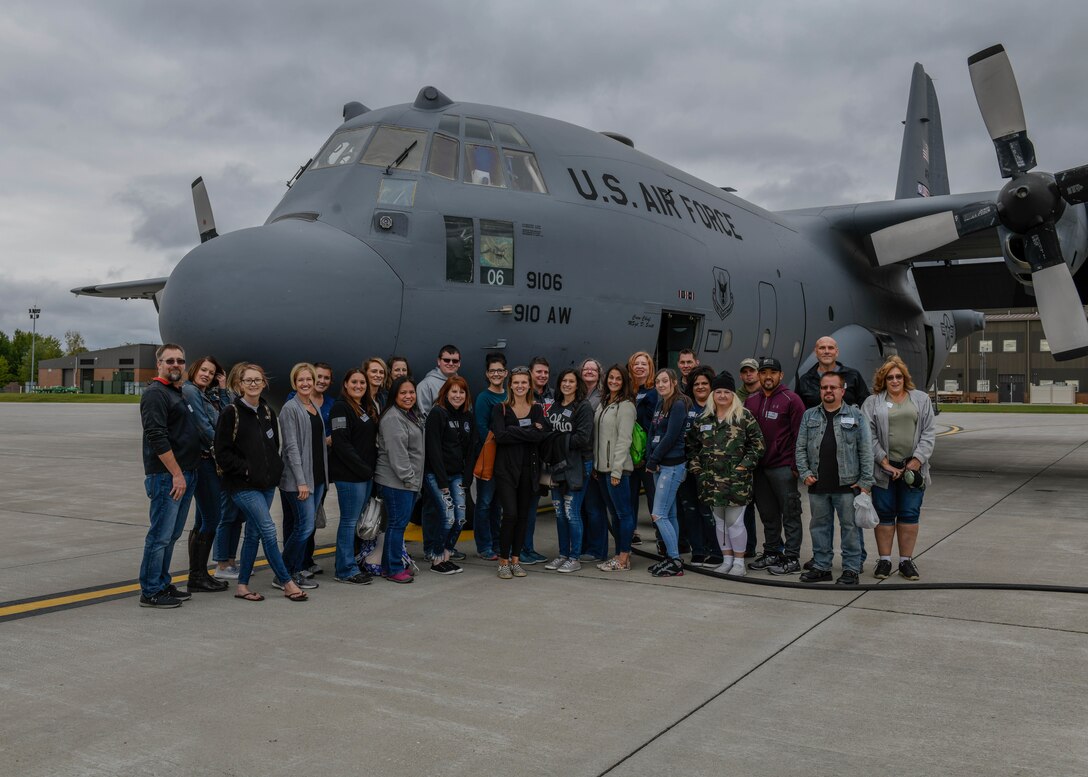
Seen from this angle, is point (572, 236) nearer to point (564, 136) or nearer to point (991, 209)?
point (564, 136)

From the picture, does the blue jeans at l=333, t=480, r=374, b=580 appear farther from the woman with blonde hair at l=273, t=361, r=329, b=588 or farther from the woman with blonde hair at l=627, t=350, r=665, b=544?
the woman with blonde hair at l=627, t=350, r=665, b=544

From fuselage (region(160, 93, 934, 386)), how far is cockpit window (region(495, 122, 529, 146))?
25 mm

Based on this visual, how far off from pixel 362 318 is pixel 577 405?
221 centimetres

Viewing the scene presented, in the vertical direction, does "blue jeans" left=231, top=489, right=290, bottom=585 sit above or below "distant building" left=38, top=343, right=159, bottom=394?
below

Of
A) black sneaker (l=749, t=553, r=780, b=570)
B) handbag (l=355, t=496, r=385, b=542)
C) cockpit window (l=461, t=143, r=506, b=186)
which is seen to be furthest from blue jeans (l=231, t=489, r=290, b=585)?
cockpit window (l=461, t=143, r=506, b=186)

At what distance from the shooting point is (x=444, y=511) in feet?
23.3

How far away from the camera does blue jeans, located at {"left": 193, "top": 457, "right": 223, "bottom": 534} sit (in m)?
6.36

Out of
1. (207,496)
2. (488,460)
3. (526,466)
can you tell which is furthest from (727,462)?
(207,496)

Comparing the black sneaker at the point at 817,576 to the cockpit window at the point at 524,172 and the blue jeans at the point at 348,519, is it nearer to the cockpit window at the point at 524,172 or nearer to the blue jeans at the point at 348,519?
the blue jeans at the point at 348,519

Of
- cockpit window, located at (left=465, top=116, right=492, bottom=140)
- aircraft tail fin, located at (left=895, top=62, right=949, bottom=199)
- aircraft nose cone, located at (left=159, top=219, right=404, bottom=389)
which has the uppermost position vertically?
aircraft tail fin, located at (left=895, top=62, right=949, bottom=199)

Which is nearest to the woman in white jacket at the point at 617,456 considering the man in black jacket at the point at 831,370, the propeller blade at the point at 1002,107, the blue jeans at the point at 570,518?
the blue jeans at the point at 570,518

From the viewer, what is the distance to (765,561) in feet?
24.0

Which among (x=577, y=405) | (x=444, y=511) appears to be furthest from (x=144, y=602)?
(x=577, y=405)

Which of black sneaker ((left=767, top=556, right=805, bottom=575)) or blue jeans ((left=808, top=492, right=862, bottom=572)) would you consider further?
black sneaker ((left=767, top=556, right=805, bottom=575))
